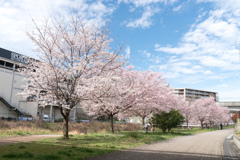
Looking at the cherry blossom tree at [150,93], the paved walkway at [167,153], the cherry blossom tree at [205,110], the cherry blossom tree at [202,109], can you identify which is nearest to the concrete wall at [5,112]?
the cherry blossom tree at [150,93]

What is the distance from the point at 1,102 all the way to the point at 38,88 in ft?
112

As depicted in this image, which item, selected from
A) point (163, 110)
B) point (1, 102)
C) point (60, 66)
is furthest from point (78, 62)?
point (1, 102)

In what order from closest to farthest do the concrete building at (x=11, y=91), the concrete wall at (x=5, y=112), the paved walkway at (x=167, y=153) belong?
the paved walkway at (x=167, y=153) → the concrete wall at (x=5, y=112) → the concrete building at (x=11, y=91)

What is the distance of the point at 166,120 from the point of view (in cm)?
2428

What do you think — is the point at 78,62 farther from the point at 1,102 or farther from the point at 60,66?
the point at 1,102

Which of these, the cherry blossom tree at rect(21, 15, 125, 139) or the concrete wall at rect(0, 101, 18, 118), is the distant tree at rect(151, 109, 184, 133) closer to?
the cherry blossom tree at rect(21, 15, 125, 139)

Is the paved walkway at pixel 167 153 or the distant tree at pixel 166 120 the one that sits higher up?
the distant tree at pixel 166 120

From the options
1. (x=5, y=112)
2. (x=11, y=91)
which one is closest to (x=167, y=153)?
(x=5, y=112)

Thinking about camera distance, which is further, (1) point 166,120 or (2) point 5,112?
(2) point 5,112

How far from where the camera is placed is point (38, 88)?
1287 centimetres

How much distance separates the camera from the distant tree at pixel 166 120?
79.8 ft

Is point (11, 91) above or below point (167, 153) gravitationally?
above

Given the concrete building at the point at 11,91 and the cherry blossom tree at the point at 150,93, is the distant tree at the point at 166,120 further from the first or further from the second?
Result: the concrete building at the point at 11,91

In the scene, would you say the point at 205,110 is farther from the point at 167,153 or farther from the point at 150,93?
the point at 167,153
